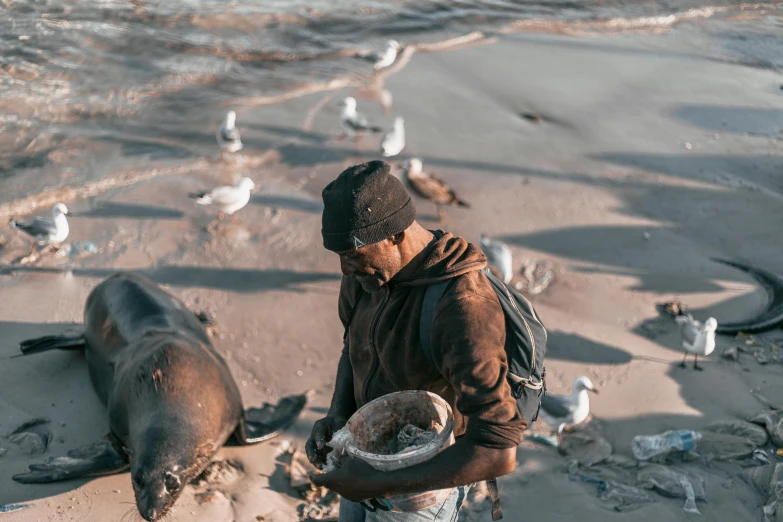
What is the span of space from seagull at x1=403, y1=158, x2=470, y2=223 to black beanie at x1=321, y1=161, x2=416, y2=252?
533 centimetres

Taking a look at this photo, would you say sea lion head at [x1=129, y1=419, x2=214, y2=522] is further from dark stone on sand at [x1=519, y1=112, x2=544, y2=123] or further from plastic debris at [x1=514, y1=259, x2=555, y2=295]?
dark stone on sand at [x1=519, y1=112, x2=544, y2=123]

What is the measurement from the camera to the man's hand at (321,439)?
9.24ft

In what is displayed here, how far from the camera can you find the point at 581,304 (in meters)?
6.52

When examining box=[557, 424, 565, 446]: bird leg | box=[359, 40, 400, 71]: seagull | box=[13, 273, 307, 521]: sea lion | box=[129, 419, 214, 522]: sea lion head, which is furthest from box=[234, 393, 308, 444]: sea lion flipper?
box=[359, 40, 400, 71]: seagull

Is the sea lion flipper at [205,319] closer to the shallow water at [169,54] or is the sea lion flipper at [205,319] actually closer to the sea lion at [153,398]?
the sea lion at [153,398]

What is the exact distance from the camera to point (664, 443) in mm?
4785

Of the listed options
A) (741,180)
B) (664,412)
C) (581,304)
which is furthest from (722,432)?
(741,180)

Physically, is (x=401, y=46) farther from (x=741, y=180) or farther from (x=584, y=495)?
(x=584, y=495)

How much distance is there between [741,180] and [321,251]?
5208 mm

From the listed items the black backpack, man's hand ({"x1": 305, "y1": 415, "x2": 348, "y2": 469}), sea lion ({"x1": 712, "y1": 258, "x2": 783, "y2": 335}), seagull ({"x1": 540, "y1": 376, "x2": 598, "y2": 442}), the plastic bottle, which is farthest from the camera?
sea lion ({"x1": 712, "y1": 258, "x2": 783, "y2": 335})

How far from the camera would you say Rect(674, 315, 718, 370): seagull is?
5625 millimetres

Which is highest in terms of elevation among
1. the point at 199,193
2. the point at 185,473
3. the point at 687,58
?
the point at 687,58

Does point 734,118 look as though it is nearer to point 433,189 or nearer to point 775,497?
point 433,189

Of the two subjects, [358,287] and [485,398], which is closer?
[485,398]
